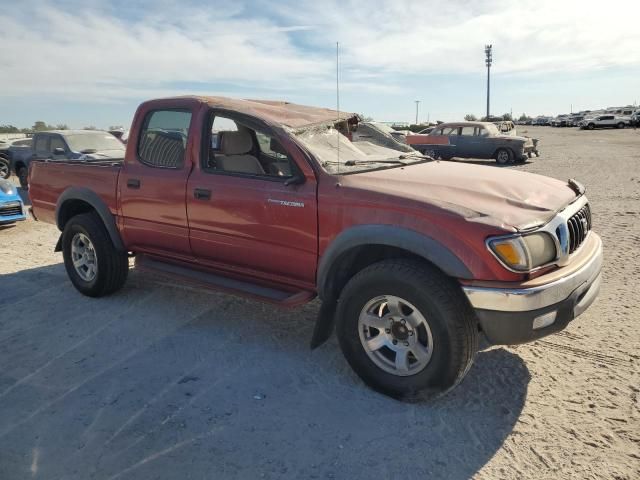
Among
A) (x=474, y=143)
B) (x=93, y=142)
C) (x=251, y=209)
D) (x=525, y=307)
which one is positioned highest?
(x=93, y=142)

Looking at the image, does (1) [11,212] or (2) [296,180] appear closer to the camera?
(2) [296,180]

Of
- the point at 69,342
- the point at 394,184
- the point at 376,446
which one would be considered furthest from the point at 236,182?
the point at 376,446

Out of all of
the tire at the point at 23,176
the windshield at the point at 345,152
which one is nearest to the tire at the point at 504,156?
the windshield at the point at 345,152

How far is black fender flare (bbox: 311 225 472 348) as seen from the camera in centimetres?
288

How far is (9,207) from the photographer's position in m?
Result: 8.41

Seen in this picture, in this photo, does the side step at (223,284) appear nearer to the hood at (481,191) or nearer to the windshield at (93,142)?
the hood at (481,191)

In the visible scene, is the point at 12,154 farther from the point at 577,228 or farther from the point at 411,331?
the point at 577,228

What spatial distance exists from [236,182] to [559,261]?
227cm

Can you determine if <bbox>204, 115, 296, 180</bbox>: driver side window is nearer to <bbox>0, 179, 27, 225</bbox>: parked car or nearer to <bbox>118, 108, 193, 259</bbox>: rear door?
<bbox>118, 108, 193, 259</bbox>: rear door

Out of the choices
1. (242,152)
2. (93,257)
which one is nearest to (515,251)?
(242,152)

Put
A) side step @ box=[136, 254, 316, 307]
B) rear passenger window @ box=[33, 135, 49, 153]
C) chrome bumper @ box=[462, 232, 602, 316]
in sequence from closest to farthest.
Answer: chrome bumper @ box=[462, 232, 602, 316] → side step @ box=[136, 254, 316, 307] → rear passenger window @ box=[33, 135, 49, 153]

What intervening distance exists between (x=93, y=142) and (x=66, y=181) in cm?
730

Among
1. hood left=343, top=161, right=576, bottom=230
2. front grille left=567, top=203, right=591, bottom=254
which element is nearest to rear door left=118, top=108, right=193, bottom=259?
A: hood left=343, top=161, right=576, bottom=230

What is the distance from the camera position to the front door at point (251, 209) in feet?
11.6
